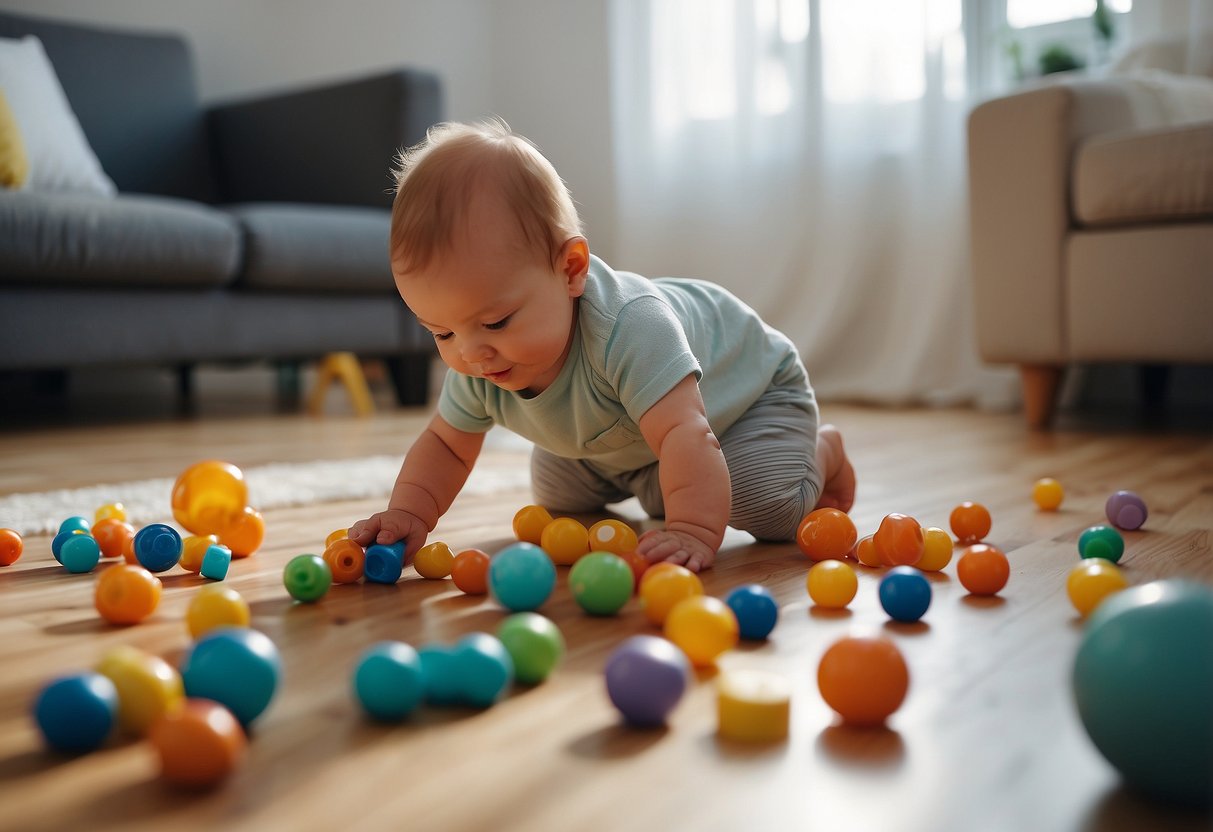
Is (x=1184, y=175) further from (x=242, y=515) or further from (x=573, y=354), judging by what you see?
(x=242, y=515)

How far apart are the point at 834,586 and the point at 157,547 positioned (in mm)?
659

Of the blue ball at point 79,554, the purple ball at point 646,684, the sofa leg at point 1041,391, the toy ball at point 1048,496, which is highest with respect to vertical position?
the purple ball at point 646,684

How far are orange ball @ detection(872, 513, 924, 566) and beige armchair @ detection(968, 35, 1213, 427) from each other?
1485mm

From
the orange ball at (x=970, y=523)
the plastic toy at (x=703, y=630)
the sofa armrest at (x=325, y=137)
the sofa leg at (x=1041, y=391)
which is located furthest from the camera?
the sofa armrest at (x=325, y=137)

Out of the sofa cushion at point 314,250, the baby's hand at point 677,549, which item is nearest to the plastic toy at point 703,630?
the baby's hand at point 677,549

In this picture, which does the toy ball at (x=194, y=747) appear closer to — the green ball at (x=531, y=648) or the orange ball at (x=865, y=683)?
the green ball at (x=531, y=648)

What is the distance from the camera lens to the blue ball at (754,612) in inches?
32.6

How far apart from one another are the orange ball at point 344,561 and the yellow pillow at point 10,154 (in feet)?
6.13

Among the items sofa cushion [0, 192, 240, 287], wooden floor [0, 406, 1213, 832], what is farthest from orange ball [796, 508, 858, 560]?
sofa cushion [0, 192, 240, 287]

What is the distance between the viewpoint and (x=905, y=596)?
874 millimetres

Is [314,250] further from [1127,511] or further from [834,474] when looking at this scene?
[1127,511]

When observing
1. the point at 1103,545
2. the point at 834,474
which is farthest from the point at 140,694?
the point at 834,474

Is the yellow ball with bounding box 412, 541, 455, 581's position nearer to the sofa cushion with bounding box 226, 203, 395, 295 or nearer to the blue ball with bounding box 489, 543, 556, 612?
the blue ball with bounding box 489, 543, 556, 612

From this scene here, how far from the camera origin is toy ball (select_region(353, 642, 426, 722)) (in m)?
0.65
